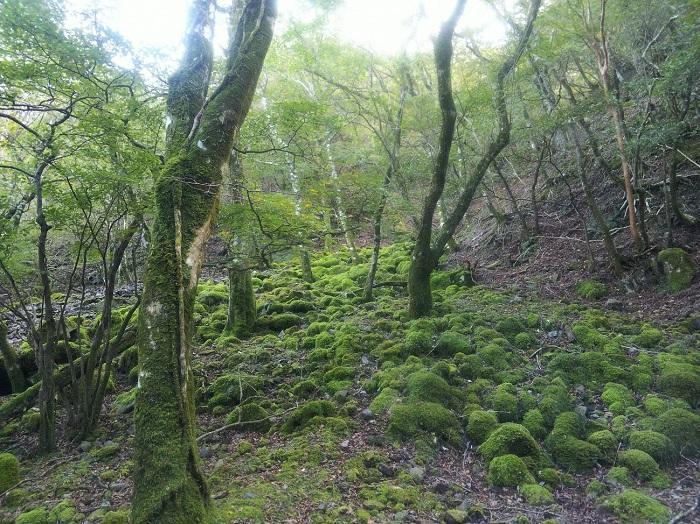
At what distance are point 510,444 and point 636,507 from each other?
114cm

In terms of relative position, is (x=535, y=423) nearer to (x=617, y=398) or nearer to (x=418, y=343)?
(x=617, y=398)

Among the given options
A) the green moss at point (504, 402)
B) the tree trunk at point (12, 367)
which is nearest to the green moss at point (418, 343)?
the green moss at point (504, 402)

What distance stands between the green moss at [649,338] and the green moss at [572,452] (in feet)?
9.06

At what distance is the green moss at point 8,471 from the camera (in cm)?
425

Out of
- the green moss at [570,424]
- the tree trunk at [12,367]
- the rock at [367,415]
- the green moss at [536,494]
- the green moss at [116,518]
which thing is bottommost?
the green moss at [536,494]

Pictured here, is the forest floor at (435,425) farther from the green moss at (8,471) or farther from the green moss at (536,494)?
the green moss at (8,471)

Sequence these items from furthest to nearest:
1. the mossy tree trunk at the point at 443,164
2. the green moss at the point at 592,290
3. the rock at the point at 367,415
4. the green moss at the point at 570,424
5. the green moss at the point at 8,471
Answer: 1. the green moss at the point at 592,290
2. the mossy tree trunk at the point at 443,164
3. the rock at the point at 367,415
4. the green moss at the point at 570,424
5. the green moss at the point at 8,471

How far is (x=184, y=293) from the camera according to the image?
10.5 ft

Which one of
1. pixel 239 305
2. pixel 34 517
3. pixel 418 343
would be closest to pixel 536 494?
pixel 418 343

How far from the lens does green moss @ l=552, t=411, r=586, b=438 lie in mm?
4539

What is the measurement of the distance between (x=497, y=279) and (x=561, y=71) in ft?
17.4

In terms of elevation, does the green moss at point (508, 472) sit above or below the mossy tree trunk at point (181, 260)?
below

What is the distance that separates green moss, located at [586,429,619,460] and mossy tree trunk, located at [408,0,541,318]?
12.4 ft

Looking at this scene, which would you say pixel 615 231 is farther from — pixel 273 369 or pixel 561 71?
pixel 273 369
